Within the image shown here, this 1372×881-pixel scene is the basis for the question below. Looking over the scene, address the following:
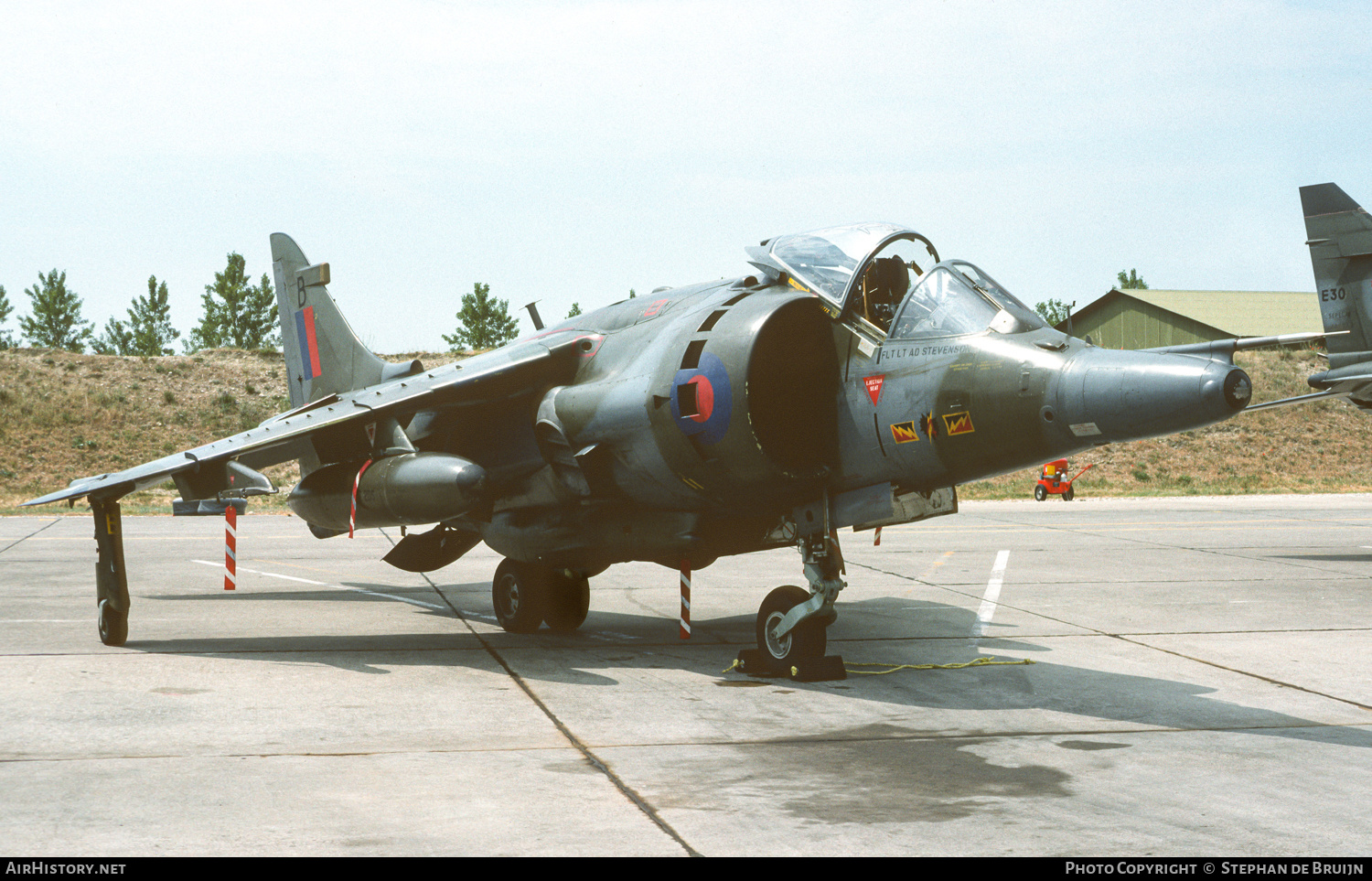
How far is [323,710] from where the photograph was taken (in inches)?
324

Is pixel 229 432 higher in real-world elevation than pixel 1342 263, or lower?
lower

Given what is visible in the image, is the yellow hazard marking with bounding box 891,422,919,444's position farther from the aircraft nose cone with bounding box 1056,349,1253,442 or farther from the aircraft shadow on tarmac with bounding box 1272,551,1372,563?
the aircraft shadow on tarmac with bounding box 1272,551,1372,563

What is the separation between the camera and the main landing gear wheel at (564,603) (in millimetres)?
12172

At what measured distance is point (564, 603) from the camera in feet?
40.1

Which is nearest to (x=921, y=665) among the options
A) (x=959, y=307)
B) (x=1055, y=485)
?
(x=959, y=307)

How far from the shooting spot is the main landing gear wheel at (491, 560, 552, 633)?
1212cm

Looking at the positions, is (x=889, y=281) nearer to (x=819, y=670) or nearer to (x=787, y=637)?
(x=787, y=637)

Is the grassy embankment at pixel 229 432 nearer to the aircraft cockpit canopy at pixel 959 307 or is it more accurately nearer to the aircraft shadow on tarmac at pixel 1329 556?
the aircraft shadow on tarmac at pixel 1329 556

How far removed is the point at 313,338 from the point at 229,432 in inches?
1580

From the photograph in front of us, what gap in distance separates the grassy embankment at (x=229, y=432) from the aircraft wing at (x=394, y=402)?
3295cm

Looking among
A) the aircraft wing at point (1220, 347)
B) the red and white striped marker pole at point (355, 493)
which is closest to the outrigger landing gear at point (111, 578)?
the red and white striped marker pole at point (355, 493)
